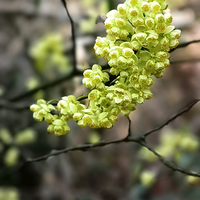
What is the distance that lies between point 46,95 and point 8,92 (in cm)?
23

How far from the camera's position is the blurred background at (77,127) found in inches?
47.3

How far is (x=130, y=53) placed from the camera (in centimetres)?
33

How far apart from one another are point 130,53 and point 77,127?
44.5 inches

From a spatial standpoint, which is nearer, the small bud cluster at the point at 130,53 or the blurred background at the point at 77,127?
the small bud cluster at the point at 130,53

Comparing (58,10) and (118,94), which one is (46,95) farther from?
(118,94)

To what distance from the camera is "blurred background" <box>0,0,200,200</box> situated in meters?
1.20

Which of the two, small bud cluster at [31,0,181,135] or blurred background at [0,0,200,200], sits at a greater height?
small bud cluster at [31,0,181,135]

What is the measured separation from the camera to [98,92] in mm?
372

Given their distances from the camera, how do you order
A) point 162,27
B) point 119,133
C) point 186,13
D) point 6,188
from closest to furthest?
point 162,27, point 6,188, point 186,13, point 119,133

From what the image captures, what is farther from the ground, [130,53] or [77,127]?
[130,53]

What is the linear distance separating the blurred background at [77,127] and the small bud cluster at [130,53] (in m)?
0.81

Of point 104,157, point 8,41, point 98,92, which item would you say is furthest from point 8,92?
point 98,92

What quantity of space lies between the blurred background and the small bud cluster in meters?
0.81

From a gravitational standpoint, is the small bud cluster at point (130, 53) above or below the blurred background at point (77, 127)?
above
